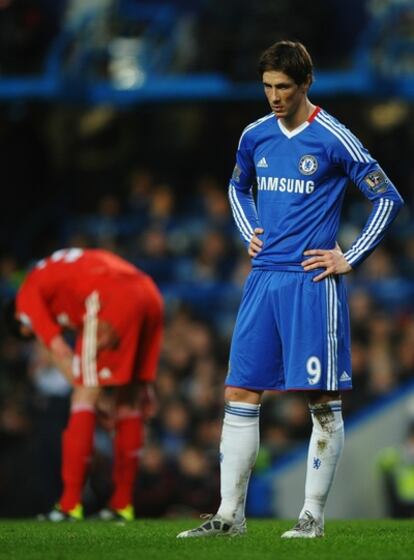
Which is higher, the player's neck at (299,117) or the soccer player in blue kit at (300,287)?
the player's neck at (299,117)

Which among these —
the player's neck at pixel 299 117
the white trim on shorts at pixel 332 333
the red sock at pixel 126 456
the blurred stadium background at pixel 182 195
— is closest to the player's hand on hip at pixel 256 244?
the white trim on shorts at pixel 332 333

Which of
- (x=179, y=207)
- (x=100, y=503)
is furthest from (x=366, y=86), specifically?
(x=100, y=503)

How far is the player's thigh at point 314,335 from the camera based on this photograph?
287 inches

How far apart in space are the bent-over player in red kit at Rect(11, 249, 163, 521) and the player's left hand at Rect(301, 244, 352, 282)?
10.0ft

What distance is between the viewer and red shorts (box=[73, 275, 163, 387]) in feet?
33.3

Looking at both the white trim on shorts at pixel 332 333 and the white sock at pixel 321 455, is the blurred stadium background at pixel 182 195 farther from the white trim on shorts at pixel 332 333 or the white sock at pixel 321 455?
the white trim on shorts at pixel 332 333

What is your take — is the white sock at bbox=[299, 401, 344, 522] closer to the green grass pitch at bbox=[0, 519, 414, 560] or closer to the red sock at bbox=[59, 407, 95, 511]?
the green grass pitch at bbox=[0, 519, 414, 560]

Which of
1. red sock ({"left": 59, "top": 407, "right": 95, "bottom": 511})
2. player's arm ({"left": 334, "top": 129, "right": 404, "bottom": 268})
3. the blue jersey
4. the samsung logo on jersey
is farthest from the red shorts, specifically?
player's arm ({"left": 334, "top": 129, "right": 404, "bottom": 268})

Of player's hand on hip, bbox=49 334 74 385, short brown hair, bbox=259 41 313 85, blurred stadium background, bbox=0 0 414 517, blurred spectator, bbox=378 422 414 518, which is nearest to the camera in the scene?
short brown hair, bbox=259 41 313 85

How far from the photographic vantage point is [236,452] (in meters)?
7.44

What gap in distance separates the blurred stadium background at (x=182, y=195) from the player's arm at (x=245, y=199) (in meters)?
5.42

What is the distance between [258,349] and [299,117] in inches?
44.1

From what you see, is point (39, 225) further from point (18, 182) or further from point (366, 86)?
point (366, 86)

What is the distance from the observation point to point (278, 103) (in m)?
7.34
